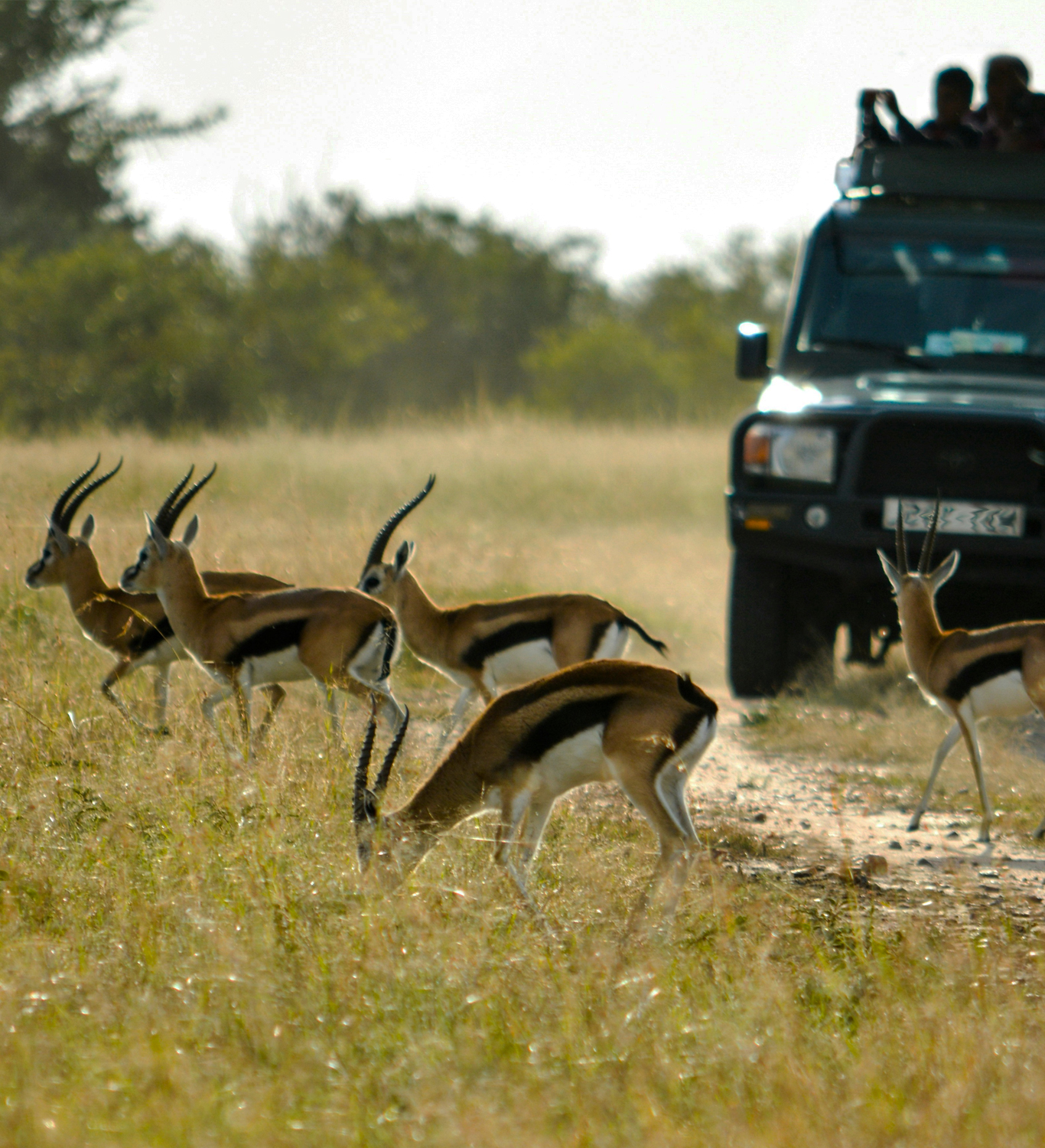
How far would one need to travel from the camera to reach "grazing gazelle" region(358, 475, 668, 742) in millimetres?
6141

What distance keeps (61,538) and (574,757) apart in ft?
12.9

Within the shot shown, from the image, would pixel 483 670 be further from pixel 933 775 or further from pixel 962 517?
pixel 962 517

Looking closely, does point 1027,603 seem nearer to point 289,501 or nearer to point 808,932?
point 808,932

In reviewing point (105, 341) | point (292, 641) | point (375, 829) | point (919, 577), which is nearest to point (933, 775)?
point (919, 577)

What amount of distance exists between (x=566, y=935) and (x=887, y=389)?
3917 millimetres

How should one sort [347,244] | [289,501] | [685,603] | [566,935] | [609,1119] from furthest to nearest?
[347,244]
[289,501]
[685,603]
[566,935]
[609,1119]

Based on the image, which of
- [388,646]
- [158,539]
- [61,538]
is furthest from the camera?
[61,538]

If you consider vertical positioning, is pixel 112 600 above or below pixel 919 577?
below

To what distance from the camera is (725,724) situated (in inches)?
287

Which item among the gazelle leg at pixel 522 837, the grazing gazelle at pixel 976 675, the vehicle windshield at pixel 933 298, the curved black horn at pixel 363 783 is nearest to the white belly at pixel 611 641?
the grazing gazelle at pixel 976 675

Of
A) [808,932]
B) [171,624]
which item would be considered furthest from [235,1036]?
[171,624]

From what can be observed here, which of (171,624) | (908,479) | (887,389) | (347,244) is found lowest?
(171,624)

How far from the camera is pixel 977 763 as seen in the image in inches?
206

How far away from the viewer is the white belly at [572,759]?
13.4ft
